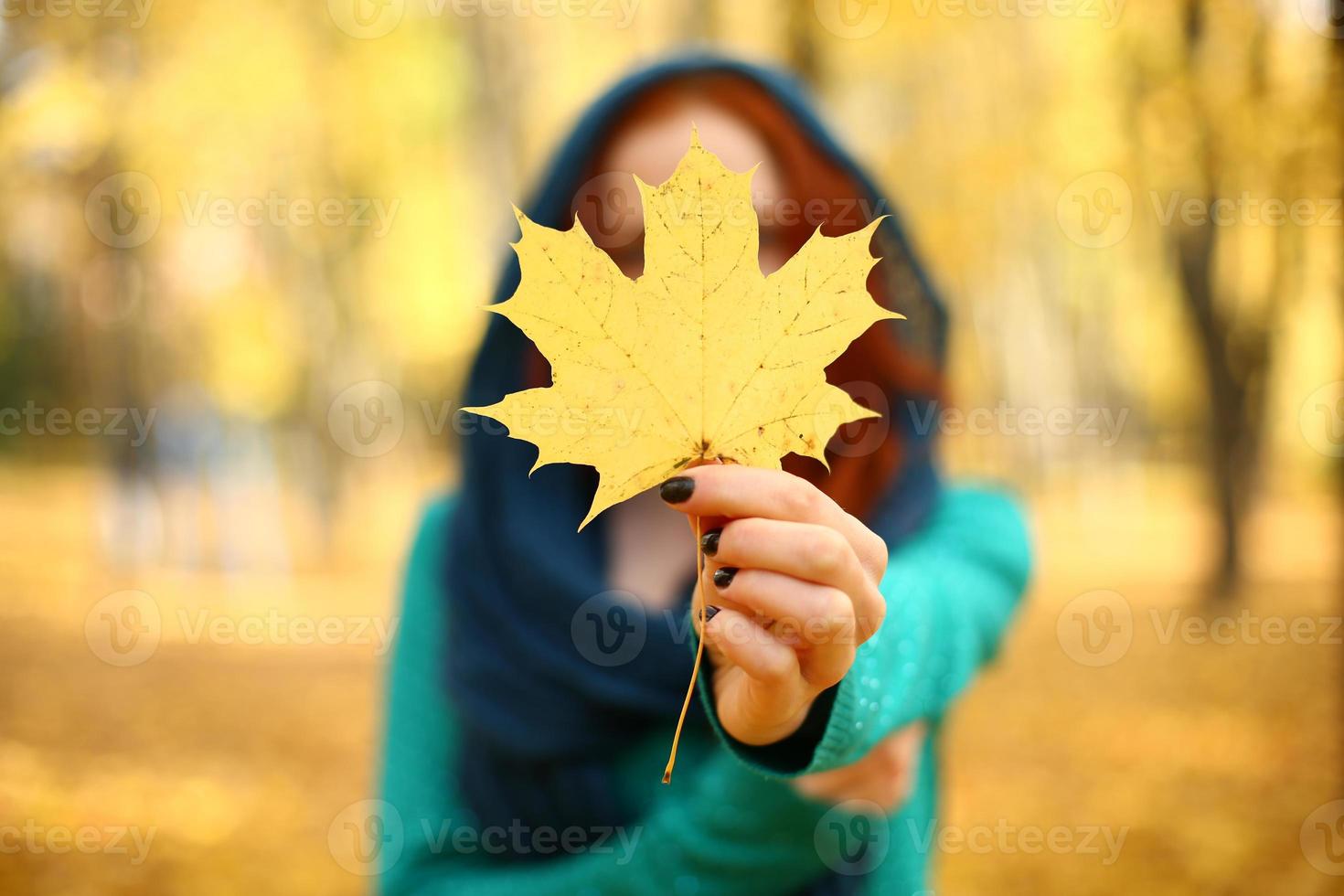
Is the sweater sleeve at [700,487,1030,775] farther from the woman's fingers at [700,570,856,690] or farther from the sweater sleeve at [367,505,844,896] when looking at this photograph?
the sweater sleeve at [367,505,844,896]

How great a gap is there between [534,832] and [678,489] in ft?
3.72

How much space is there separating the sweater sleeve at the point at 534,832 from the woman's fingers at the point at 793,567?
599mm

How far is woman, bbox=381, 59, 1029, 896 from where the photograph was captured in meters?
1.30

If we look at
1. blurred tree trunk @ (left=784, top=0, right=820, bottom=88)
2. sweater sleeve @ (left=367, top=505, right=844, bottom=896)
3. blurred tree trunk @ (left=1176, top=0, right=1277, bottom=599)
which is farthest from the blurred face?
blurred tree trunk @ (left=1176, top=0, right=1277, bottom=599)

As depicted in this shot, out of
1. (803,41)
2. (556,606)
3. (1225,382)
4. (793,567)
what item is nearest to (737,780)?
(556,606)

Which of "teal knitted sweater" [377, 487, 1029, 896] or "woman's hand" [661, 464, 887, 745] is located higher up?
"woman's hand" [661, 464, 887, 745]

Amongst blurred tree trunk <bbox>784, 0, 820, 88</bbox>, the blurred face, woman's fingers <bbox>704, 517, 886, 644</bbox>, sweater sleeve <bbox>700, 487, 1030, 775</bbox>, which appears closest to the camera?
woman's fingers <bbox>704, 517, 886, 644</bbox>

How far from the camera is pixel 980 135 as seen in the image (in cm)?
Result: 658

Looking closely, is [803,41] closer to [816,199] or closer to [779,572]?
[816,199]

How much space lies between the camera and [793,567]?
0.67 meters

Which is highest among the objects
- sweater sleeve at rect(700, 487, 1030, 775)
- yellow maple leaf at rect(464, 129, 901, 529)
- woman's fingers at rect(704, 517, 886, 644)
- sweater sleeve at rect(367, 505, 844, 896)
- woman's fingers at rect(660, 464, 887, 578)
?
yellow maple leaf at rect(464, 129, 901, 529)

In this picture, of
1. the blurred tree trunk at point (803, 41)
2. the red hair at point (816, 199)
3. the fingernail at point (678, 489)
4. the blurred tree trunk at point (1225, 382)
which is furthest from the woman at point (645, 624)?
the blurred tree trunk at point (1225, 382)

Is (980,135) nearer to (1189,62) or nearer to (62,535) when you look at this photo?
(1189,62)

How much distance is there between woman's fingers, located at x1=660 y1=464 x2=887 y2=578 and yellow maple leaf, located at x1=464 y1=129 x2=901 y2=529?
4 cm
